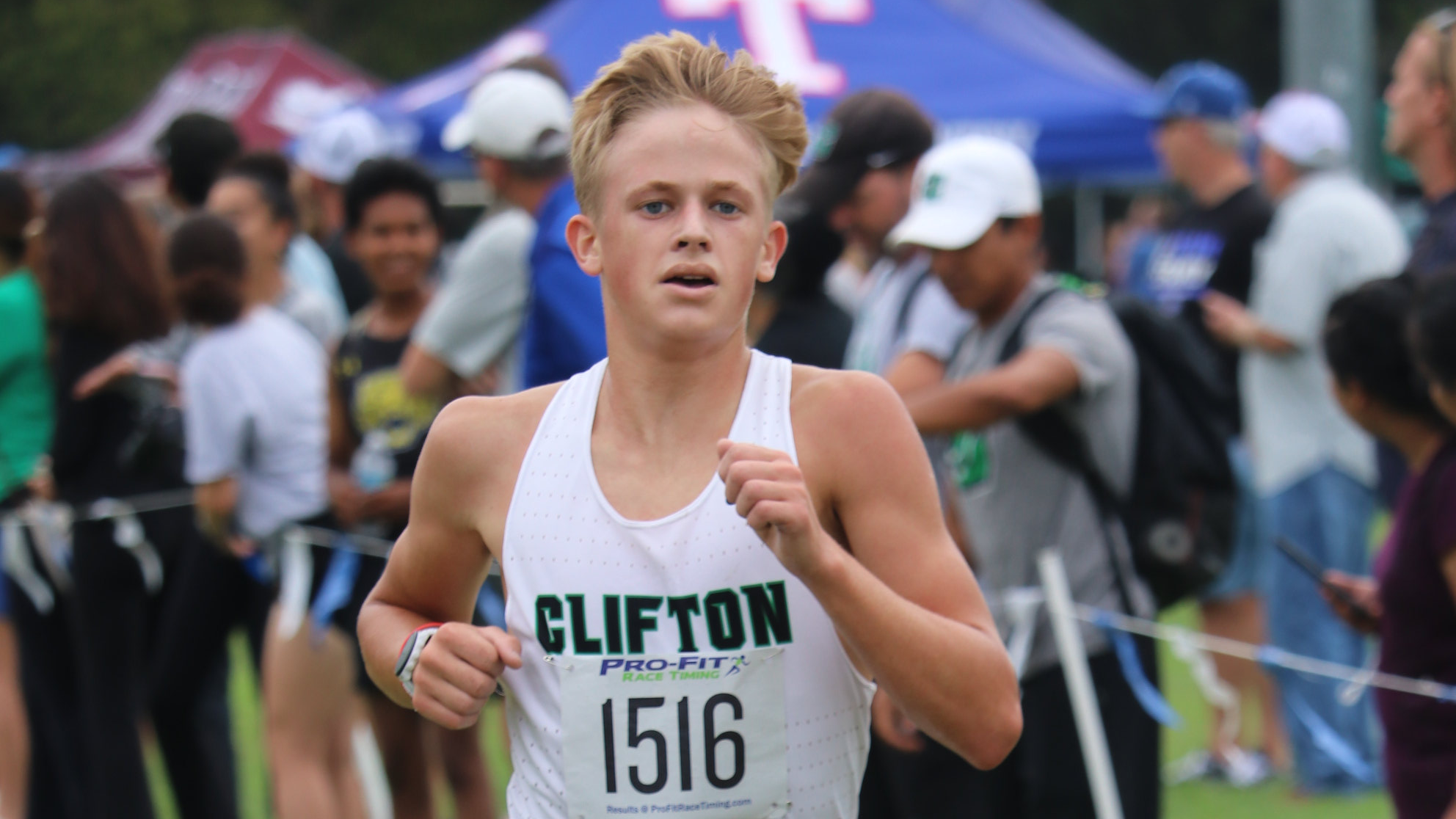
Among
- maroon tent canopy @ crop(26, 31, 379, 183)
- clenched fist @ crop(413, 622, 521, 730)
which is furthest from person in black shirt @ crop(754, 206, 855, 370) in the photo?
maroon tent canopy @ crop(26, 31, 379, 183)

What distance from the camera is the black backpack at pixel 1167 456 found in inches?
144

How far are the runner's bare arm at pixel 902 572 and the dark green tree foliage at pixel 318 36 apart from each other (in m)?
31.5

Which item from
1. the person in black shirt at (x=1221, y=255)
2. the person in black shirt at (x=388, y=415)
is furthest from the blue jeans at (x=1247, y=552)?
the person in black shirt at (x=388, y=415)

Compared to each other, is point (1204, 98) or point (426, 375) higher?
point (1204, 98)

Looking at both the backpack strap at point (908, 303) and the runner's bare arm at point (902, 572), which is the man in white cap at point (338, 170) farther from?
the runner's bare arm at point (902, 572)

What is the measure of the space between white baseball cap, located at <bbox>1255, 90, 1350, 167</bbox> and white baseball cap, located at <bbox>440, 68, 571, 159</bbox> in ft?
11.1

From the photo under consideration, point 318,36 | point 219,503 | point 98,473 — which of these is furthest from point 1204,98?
point 318,36

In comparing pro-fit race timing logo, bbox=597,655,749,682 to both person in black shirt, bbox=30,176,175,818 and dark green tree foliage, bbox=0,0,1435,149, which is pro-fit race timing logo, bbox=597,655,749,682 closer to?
person in black shirt, bbox=30,176,175,818

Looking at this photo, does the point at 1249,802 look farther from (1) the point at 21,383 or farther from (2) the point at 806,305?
(1) the point at 21,383

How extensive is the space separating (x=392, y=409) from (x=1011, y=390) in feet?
5.95

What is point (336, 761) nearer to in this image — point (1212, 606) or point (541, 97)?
point (541, 97)

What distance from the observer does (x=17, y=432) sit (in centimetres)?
518

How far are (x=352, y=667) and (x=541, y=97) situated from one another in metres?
1.77

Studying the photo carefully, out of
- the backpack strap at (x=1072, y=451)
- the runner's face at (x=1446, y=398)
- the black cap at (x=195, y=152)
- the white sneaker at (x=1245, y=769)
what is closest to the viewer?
the runner's face at (x=1446, y=398)
